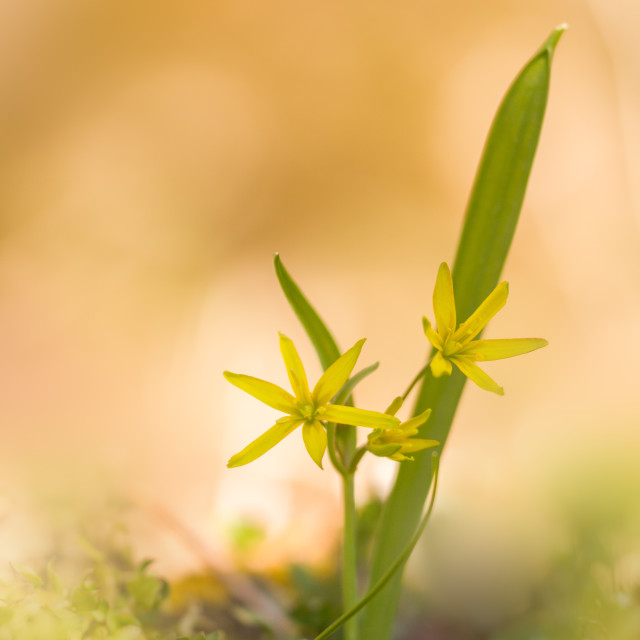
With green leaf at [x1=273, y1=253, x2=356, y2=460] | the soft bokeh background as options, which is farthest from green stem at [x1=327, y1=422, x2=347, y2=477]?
the soft bokeh background

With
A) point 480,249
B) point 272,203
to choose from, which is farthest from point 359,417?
point 272,203

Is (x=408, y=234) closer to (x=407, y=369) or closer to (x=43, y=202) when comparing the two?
(x=407, y=369)

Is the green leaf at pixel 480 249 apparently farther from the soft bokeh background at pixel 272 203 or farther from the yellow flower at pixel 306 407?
the soft bokeh background at pixel 272 203

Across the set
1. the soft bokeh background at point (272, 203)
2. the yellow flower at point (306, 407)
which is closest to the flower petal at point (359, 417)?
the yellow flower at point (306, 407)

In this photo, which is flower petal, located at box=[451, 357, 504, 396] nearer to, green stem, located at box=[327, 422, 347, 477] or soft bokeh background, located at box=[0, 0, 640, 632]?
green stem, located at box=[327, 422, 347, 477]

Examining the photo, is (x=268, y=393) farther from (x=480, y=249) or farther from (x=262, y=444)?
(x=480, y=249)

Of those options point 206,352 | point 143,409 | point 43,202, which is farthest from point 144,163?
point 143,409
